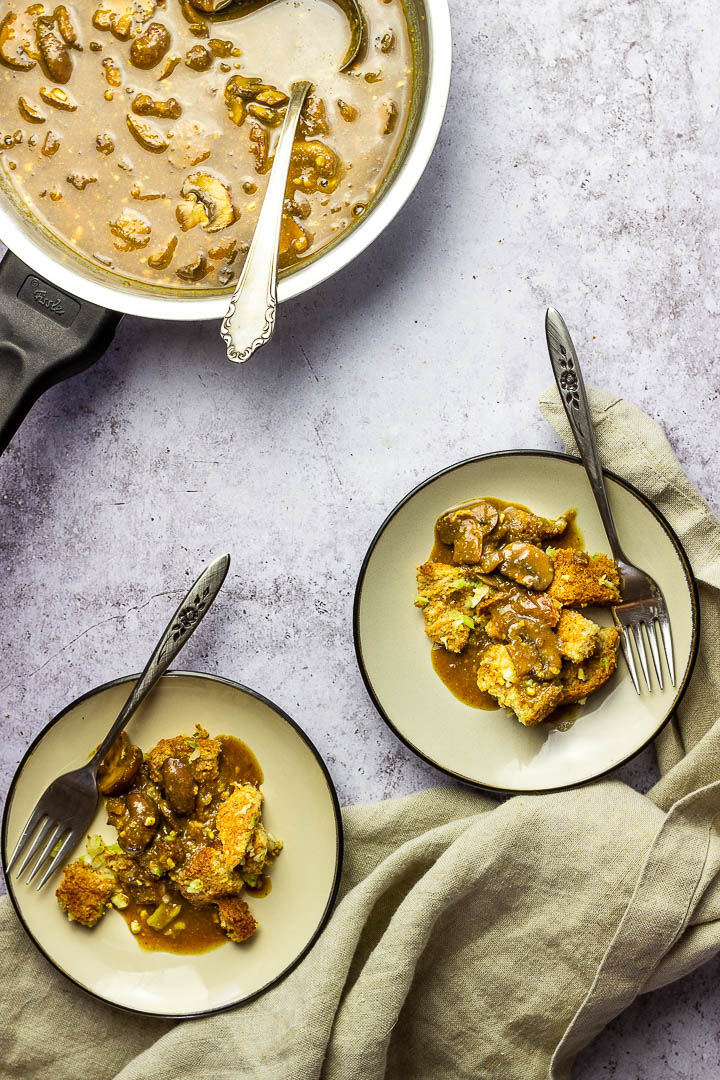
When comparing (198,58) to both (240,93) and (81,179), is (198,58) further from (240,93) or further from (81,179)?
(81,179)

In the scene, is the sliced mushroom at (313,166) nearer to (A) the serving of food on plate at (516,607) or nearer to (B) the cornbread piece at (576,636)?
(A) the serving of food on plate at (516,607)

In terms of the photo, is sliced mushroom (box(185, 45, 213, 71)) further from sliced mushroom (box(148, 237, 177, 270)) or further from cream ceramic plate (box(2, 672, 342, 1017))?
cream ceramic plate (box(2, 672, 342, 1017))

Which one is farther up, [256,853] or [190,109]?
[190,109]

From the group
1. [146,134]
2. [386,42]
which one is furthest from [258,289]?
[386,42]

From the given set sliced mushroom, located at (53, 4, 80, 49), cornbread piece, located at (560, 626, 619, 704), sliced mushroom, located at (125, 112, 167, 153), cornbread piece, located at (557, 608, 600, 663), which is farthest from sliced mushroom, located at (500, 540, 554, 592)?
sliced mushroom, located at (53, 4, 80, 49)

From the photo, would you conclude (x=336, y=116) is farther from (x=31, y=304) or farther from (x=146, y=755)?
(x=146, y=755)

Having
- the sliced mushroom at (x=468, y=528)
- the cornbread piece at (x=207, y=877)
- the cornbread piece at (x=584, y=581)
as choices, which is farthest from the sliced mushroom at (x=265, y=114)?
the cornbread piece at (x=207, y=877)

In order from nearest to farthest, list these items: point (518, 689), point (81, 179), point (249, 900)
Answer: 1. point (81, 179)
2. point (518, 689)
3. point (249, 900)
